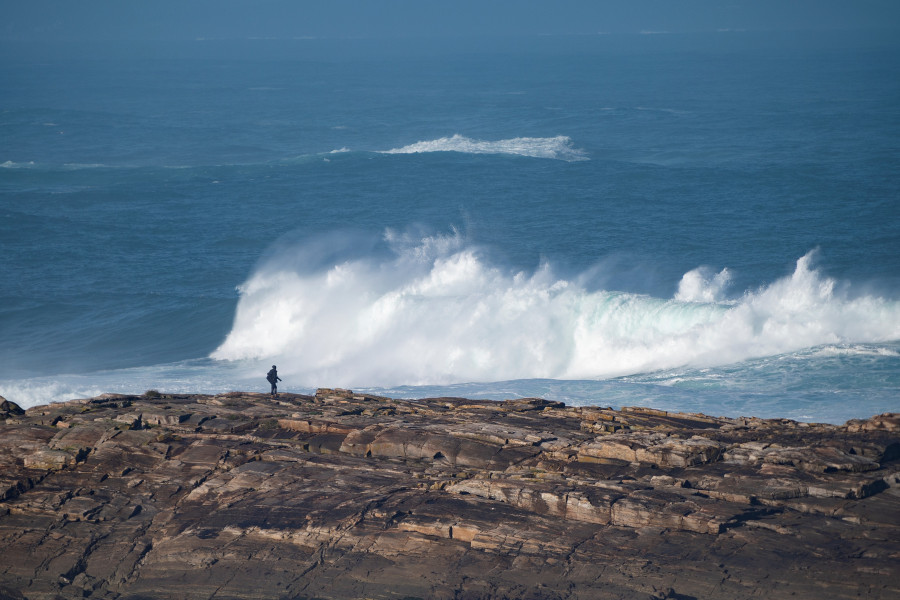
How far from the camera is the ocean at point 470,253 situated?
39.7 meters

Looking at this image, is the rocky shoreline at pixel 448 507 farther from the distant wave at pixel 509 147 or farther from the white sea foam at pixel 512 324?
the distant wave at pixel 509 147

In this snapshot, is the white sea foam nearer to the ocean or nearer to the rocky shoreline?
the ocean

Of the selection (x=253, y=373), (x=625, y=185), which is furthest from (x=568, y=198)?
(x=253, y=373)

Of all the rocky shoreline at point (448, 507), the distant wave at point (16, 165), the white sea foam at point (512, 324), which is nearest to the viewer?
the rocky shoreline at point (448, 507)

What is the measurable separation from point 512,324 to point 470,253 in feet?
33.7

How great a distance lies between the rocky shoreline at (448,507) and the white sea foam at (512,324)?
659 inches

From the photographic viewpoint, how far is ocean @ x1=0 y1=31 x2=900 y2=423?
39.7m

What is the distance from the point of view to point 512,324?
44375mm

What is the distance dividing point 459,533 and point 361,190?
53005 mm

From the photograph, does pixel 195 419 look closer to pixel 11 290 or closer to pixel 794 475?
pixel 794 475

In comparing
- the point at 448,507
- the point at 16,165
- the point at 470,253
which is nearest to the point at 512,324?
the point at 470,253

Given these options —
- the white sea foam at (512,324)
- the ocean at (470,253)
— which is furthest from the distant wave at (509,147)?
the white sea foam at (512,324)

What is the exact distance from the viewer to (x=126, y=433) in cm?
2339

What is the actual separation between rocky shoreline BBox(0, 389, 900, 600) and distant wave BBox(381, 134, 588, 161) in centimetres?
5605
